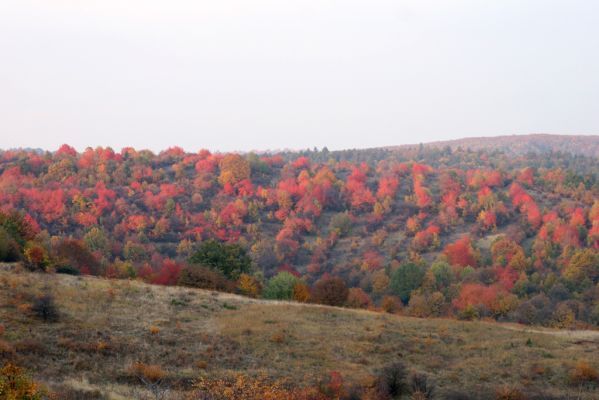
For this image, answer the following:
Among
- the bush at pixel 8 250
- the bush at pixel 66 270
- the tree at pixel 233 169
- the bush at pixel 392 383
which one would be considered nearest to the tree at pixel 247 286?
the bush at pixel 66 270

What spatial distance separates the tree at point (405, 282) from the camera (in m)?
88.8

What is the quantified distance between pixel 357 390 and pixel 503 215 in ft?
437

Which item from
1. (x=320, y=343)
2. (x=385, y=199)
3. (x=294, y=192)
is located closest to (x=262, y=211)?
(x=294, y=192)

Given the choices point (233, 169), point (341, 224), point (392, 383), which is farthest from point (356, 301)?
point (233, 169)

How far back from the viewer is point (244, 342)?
78.0 ft

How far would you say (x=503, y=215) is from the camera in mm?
141375

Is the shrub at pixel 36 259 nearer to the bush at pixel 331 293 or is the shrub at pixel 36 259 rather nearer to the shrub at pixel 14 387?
the bush at pixel 331 293

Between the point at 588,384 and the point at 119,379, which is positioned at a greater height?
the point at 119,379

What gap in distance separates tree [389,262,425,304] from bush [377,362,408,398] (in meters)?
70.4

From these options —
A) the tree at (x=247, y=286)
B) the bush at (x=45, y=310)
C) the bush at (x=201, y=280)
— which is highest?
the bush at (x=45, y=310)

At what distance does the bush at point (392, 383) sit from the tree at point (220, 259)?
34027 mm

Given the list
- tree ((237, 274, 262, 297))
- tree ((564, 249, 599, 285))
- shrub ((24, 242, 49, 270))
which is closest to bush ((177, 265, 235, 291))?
tree ((237, 274, 262, 297))

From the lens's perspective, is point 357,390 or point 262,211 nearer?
point 357,390

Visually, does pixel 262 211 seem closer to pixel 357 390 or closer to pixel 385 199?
pixel 385 199
